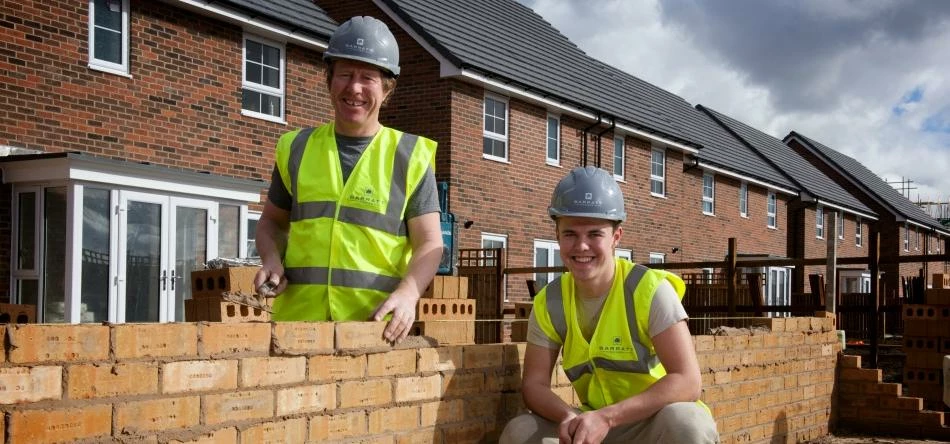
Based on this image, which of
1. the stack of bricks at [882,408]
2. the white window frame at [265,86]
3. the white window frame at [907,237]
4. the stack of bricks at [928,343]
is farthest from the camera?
the white window frame at [907,237]

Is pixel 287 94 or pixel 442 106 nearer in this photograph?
pixel 287 94

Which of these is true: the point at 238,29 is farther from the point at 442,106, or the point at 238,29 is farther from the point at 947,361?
the point at 947,361

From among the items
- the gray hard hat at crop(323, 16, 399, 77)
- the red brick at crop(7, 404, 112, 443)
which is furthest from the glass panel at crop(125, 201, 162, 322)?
the red brick at crop(7, 404, 112, 443)

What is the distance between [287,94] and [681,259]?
1434 cm

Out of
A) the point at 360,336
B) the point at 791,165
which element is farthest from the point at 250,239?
the point at 791,165

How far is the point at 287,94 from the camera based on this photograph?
14867 mm

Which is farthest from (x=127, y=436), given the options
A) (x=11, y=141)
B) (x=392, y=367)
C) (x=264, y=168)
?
(x=264, y=168)

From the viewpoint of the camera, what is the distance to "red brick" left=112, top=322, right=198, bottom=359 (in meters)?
2.93

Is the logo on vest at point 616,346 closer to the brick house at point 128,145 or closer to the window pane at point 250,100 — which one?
the brick house at point 128,145

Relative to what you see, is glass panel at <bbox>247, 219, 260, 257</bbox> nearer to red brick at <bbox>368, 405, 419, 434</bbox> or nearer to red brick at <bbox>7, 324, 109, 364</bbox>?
red brick at <bbox>368, 405, 419, 434</bbox>

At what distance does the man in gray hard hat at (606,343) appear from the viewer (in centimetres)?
A: 375

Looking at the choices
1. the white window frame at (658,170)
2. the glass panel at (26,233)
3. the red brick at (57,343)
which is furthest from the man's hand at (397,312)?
the white window frame at (658,170)

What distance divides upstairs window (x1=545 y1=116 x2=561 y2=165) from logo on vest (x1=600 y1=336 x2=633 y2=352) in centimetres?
1646

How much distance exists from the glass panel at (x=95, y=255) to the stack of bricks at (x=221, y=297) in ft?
14.1
